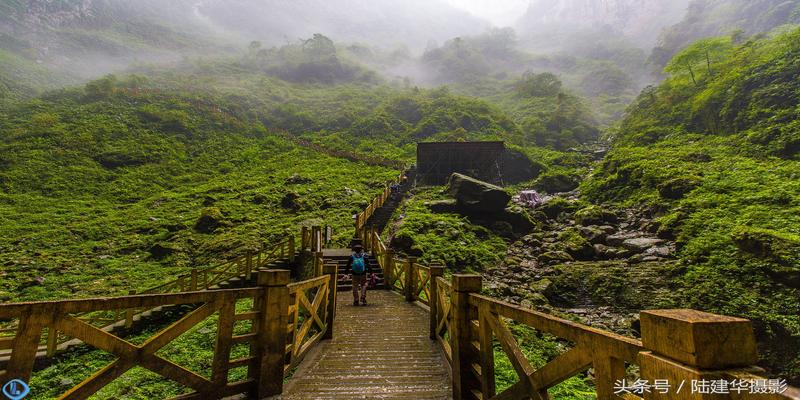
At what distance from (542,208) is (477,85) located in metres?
64.6

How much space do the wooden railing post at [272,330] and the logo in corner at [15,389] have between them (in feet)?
6.14

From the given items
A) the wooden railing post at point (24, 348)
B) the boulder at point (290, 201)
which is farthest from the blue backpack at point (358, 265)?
the boulder at point (290, 201)

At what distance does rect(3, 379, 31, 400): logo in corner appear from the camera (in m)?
2.37

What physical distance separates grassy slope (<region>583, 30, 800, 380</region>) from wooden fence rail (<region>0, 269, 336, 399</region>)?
36.9 ft

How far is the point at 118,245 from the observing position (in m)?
17.0

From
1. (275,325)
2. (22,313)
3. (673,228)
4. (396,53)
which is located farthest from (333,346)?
(396,53)

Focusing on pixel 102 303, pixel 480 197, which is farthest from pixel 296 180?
pixel 102 303

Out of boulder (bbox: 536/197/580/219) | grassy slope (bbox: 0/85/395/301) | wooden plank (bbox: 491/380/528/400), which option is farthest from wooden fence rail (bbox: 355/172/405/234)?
wooden plank (bbox: 491/380/528/400)

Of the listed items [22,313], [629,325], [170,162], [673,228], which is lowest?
[629,325]

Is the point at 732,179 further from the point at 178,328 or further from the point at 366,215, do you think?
the point at 178,328

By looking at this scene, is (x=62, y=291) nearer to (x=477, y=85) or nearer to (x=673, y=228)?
(x=673, y=228)

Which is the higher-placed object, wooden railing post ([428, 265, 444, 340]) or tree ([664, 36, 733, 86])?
tree ([664, 36, 733, 86])

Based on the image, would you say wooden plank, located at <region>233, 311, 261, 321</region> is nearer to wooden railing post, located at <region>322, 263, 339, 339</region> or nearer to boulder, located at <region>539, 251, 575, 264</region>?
wooden railing post, located at <region>322, 263, 339, 339</region>

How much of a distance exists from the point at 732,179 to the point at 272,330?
864 inches
